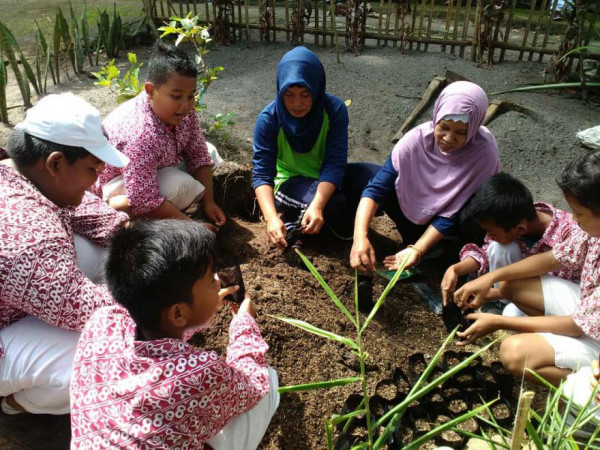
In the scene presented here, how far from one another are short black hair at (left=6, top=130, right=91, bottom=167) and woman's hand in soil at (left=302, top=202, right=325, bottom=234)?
118cm

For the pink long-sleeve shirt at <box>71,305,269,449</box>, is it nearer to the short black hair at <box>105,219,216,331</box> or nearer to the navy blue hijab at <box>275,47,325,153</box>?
the short black hair at <box>105,219,216,331</box>

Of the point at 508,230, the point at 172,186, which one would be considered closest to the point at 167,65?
the point at 172,186

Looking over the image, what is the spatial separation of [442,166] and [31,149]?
1.85 metres

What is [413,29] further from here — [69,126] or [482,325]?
[69,126]

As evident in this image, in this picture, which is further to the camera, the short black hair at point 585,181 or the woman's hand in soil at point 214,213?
the woman's hand in soil at point 214,213

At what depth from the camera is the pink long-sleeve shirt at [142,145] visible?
7.88 feet

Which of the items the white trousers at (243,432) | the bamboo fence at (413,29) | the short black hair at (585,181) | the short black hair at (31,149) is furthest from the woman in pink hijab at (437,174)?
the bamboo fence at (413,29)

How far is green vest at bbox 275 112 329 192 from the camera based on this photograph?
2.80 m

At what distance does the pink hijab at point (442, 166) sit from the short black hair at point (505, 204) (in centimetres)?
28

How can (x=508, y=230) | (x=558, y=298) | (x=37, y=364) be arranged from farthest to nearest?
1. (x=508, y=230)
2. (x=558, y=298)
3. (x=37, y=364)

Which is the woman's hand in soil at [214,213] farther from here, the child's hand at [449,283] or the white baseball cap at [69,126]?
the child's hand at [449,283]

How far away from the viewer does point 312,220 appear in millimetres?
2496

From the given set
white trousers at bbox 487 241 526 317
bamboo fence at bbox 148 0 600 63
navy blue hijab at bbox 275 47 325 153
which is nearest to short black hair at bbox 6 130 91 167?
navy blue hijab at bbox 275 47 325 153

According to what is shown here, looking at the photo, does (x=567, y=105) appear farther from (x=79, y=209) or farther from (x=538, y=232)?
(x=79, y=209)
